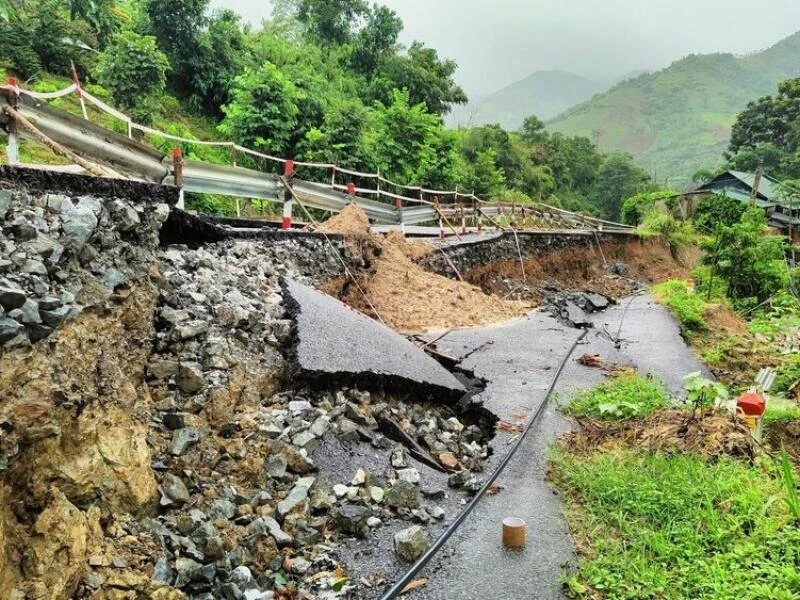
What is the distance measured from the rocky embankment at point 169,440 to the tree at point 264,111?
432 inches

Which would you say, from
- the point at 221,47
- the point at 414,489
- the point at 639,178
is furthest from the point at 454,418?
the point at 639,178

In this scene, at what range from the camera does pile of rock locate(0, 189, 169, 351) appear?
2.55m

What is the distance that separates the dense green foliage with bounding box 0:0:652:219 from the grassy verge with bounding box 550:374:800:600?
11.1m

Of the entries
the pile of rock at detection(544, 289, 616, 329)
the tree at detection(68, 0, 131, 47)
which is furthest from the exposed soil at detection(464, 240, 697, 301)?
the tree at detection(68, 0, 131, 47)

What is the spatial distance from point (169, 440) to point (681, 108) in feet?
521

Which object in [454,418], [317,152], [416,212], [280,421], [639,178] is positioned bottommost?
[454,418]

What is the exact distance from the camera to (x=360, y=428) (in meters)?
4.25

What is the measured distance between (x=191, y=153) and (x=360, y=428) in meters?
12.0

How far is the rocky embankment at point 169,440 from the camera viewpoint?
2465mm

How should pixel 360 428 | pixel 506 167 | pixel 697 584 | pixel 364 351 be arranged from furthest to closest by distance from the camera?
1. pixel 506 167
2. pixel 364 351
3. pixel 360 428
4. pixel 697 584

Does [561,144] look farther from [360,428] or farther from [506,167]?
[360,428]

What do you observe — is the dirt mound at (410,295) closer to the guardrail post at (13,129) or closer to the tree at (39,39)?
the guardrail post at (13,129)

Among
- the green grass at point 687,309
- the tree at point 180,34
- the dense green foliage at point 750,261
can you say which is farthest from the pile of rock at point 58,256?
the tree at point 180,34

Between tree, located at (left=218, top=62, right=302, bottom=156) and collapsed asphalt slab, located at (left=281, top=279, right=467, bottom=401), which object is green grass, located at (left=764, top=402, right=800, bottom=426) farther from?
tree, located at (left=218, top=62, right=302, bottom=156)
